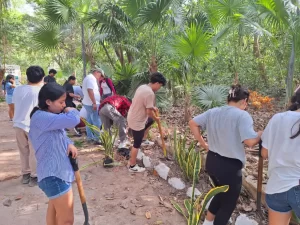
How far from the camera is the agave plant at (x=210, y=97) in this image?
489cm

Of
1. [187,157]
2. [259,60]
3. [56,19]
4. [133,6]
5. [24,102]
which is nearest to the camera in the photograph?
[24,102]

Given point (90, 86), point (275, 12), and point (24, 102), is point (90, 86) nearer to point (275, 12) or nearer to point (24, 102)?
point (24, 102)

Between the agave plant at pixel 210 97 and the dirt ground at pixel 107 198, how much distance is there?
1741mm

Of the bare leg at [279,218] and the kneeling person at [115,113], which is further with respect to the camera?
the kneeling person at [115,113]

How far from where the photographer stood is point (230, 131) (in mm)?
2158

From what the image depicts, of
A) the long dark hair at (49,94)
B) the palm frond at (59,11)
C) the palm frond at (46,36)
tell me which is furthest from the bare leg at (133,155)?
the palm frond at (46,36)

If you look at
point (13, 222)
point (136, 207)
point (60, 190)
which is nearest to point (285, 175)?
point (60, 190)

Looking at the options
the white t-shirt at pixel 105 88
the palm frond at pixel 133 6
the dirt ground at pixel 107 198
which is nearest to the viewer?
the dirt ground at pixel 107 198

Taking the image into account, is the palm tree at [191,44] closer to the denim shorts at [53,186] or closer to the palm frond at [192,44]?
the palm frond at [192,44]

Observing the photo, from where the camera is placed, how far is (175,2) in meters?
5.50

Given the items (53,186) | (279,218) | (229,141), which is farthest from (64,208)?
(279,218)

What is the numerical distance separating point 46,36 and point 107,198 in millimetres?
5823

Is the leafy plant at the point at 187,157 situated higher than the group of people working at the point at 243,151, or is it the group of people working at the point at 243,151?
the group of people working at the point at 243,151

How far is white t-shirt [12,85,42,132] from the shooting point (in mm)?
3406
